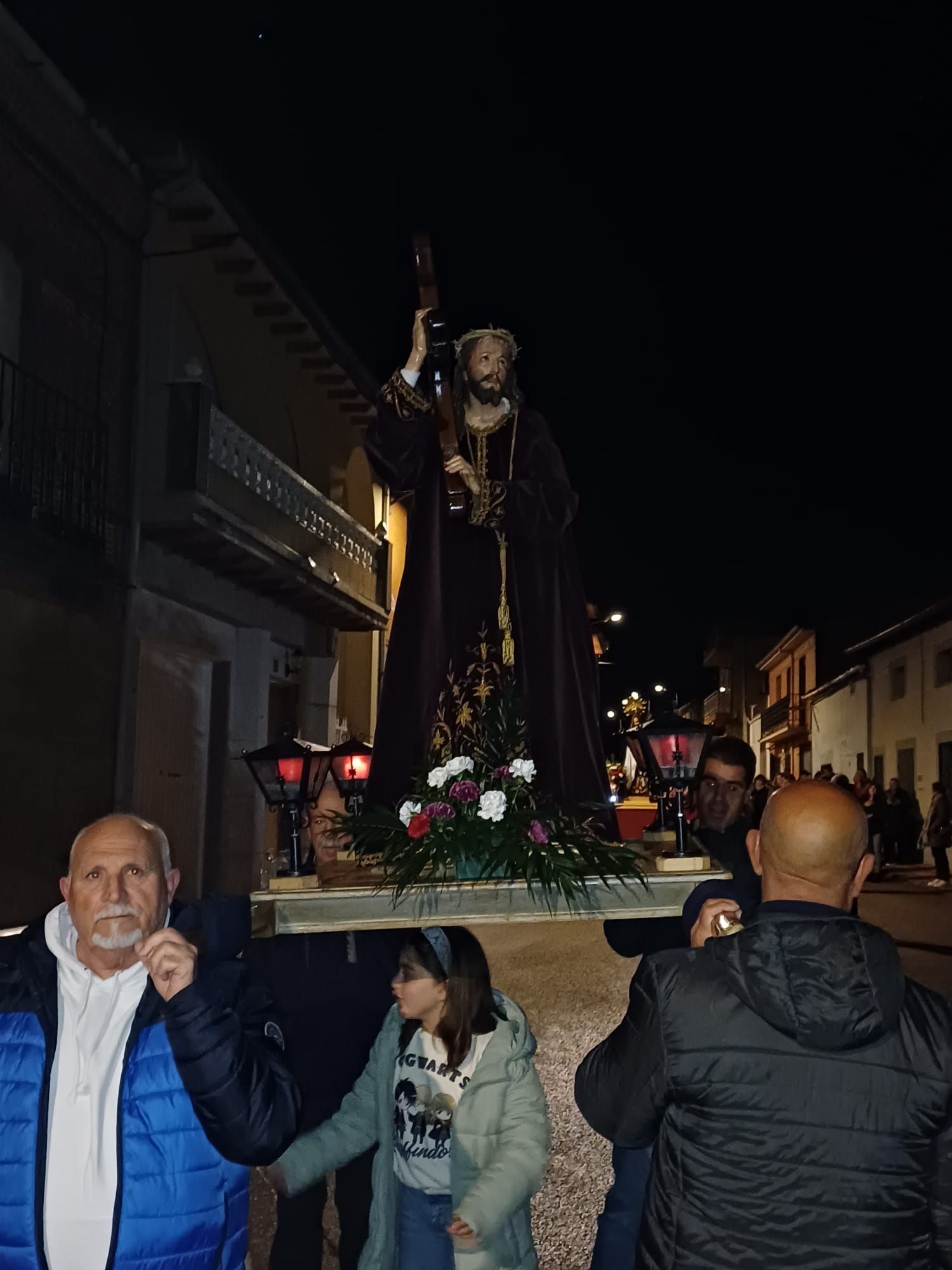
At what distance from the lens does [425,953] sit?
147 inches

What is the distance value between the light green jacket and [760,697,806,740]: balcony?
4096 cm

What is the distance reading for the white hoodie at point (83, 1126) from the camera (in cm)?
275

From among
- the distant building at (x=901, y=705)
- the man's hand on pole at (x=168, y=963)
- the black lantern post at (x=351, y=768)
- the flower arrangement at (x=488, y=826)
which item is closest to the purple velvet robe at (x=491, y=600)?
the flower arrangement at (x=488, y=826)

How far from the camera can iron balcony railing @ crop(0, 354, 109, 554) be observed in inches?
416

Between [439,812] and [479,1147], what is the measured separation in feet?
3.41

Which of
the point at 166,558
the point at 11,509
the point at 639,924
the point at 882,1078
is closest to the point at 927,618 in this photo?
the point at 166,558

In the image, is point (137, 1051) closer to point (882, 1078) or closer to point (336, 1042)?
point (336, 1042)

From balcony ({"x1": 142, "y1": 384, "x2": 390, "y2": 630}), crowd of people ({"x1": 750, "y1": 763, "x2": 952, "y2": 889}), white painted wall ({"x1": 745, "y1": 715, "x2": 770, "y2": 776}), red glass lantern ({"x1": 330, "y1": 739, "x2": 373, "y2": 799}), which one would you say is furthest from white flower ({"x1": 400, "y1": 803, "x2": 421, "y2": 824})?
white painted wall ({"x1": 745, "y1": 715, "x2": 770, "y2": 776})

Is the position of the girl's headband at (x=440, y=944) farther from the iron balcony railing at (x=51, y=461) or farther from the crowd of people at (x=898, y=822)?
the crowd of people at (x=898, y=822)

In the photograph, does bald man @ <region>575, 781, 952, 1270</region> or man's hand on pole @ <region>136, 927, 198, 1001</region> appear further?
man's hand on pole @ <region>136, 927, 198, 1001</region>

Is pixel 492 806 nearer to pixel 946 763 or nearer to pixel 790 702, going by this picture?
pixel 946 763

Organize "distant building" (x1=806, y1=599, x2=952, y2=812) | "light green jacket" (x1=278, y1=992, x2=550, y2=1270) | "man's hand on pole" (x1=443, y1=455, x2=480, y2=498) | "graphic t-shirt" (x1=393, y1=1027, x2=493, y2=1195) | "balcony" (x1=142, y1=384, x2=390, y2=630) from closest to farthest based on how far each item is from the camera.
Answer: "light green jacket" (x1=278, y1=992, x2=550, y2=1270) → "graphic t-shirt" (x1=393, y1=1027, x2=493, y2=1195) → "man's hand on pole" (x1=443, y1=455, x2=480, y2=498) → "balcony" (x1=142, y1=384, x2=390, y2=630) → "distant building" (x1=806, y1=599, x2=952, y2=812)

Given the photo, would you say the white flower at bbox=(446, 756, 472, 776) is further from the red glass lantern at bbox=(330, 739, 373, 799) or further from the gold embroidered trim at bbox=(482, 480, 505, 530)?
the gold embroidered trim at bbox=(482, 480, 505, 530)

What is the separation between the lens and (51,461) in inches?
443
